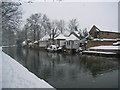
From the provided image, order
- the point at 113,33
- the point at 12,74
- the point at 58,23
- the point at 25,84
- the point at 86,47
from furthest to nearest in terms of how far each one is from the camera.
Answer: the point at 58,23
the point at 113,33
the point at 86,47
the point at 12,74
the point at 25,84

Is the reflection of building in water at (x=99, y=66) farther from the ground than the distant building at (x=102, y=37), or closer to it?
closer to it

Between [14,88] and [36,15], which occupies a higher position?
[36,15]

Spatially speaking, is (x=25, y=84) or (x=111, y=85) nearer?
(x=25, y=84)

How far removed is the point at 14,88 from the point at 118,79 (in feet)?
31.7

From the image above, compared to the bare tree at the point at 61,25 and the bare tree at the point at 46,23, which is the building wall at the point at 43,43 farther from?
the bare tree at the point at 61,25

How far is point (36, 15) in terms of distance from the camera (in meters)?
65.5

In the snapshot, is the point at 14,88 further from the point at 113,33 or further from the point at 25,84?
the point at 113,33

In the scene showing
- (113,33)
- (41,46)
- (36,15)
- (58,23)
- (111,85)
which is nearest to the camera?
(111,85)

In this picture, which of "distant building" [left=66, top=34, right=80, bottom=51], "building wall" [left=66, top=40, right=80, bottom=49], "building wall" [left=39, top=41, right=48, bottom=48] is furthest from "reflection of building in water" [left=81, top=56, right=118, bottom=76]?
"building wall" [left=39, top=41, right=48, bottom=48]

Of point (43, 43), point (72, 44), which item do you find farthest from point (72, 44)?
point (43, 43)

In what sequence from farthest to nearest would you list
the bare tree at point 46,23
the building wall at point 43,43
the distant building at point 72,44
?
the bare tree at point 46,23 → the building wall at point 43,43 → the distant building at point 72,44

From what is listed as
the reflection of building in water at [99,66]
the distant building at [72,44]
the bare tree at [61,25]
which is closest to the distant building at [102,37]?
the distant building at [72,44]

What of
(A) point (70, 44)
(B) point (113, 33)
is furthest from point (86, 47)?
(B) point (113, 33)

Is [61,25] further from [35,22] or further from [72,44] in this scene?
[72,44]
